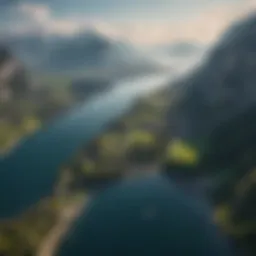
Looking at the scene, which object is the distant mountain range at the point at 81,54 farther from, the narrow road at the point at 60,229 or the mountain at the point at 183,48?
the narrow road at the point at 60,229

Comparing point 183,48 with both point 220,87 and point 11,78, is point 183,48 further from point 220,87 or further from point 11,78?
point 11,78

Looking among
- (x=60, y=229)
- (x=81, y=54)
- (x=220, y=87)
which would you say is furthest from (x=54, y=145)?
(x=220, y=87)

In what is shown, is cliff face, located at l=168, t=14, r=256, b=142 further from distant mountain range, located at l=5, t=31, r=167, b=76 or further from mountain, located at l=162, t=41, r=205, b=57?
distant mountain range, located at l=5, t=31, r=167, b=76

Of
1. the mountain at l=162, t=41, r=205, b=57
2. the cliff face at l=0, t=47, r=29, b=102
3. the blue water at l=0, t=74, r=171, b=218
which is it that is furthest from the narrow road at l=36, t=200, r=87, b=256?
the mountain at l=162, t=41, r=205, b=57

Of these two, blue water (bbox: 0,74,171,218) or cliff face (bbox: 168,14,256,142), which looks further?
cliff face (bbox: 168,14,256,142)

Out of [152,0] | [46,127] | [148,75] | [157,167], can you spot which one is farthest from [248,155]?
[46,127]
